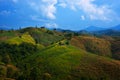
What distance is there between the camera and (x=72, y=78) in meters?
175

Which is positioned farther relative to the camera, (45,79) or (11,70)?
(11,70)

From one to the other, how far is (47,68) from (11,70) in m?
27.7

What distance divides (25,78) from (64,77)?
24.8 meters

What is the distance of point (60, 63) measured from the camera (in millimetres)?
195750

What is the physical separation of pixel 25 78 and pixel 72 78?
29.9 metres

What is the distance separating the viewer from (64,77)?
6895 inches

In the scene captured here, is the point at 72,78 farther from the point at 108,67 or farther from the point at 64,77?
the point at 108,67

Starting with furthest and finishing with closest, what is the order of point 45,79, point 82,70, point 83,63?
point 83,63, point 82,70, point 45,79

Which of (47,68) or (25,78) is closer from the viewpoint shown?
(25,78)

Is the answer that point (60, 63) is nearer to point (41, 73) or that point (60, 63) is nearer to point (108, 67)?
point (41, 73)

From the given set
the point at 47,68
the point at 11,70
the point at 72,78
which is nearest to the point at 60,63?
the point at 47,68

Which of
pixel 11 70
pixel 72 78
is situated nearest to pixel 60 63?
pixel 72 78

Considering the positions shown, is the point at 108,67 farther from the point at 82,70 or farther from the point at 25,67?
the point at 25,67

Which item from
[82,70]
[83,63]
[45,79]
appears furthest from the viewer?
[83,63]
